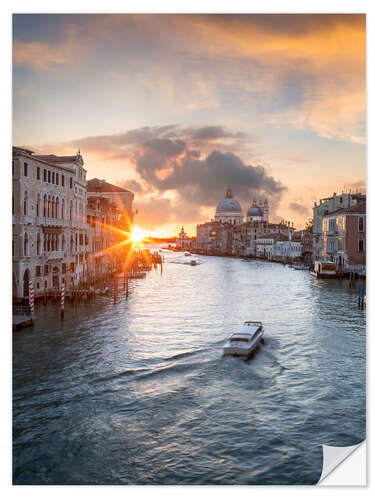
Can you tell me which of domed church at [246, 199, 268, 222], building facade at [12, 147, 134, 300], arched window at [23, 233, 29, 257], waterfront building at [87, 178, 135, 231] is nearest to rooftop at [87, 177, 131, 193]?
waterfront building at [87, 178, 135, 231]

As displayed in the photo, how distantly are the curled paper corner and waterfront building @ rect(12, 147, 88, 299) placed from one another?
5.74m

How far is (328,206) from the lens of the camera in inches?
1190

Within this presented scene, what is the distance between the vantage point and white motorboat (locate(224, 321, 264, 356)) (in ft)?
27.9

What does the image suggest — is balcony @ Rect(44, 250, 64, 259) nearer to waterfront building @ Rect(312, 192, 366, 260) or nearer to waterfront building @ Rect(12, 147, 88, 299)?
waterfront building @ Rect(12, 147, 88, 299)

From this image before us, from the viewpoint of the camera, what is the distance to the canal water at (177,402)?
475cm

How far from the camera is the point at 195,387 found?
699cm

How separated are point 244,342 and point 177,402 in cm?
Result: 270

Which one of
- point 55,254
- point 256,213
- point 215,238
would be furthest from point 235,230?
point 55,254

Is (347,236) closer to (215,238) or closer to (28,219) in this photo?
(28,219)

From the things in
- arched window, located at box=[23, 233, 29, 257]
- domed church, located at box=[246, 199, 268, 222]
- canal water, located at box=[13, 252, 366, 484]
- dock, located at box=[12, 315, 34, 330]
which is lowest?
canal water, located at box=[13, 252, 366, 484]

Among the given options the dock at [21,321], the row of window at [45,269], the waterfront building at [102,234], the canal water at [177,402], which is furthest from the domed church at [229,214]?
the dock at [21,321]

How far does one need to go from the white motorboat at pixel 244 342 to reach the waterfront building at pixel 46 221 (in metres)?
4.37
